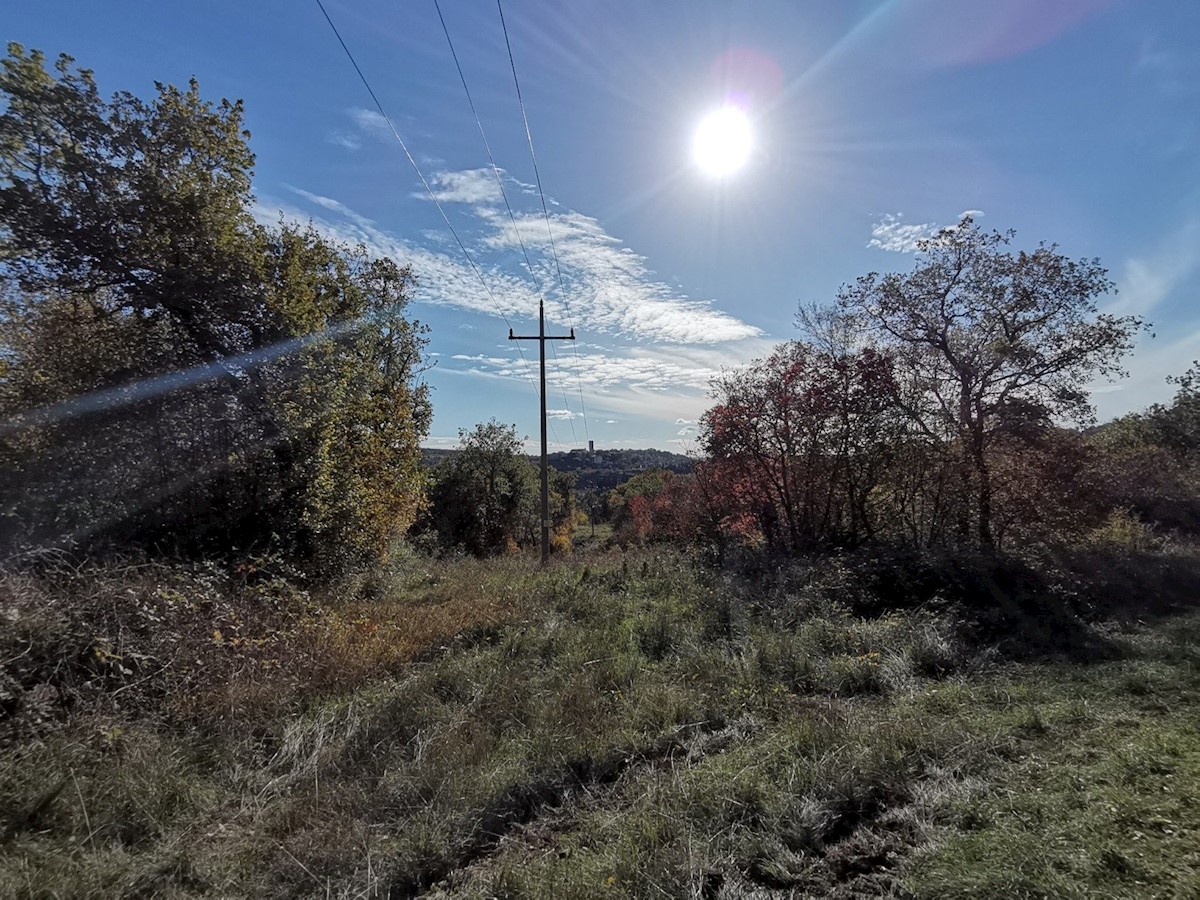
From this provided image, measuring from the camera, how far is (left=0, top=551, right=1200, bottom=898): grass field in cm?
268

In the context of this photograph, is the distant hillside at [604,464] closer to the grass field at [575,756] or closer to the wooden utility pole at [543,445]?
the wooden utility pole at [543,445]

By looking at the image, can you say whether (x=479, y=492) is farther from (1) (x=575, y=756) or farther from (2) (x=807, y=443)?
(1) (x=575, y=756)

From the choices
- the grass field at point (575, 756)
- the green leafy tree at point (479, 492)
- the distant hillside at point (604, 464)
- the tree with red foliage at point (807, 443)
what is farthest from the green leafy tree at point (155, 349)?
the distant hillside at point (604, 464)

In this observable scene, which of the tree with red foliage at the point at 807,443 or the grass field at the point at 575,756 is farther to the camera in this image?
the tree with red foliage at the point at 807,443

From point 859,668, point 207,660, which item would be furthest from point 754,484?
point 207,660

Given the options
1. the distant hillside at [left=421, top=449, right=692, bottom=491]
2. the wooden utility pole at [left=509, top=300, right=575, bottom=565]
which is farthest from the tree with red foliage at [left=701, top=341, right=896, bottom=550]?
the distant hillside at [left=421, top=449, right=692, bottom=491]

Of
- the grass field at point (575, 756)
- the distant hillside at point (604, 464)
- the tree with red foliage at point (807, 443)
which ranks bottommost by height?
the grass field at point (575, 756)

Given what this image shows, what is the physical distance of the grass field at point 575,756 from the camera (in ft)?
8.78

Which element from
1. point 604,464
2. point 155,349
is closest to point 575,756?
point 155,349

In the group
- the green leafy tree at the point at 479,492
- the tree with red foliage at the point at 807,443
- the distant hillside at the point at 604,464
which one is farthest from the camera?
the distant hillside at the point at 604,464

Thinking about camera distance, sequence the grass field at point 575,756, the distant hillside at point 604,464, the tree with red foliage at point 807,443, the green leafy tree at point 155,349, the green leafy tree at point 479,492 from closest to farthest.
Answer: the grass field at point 575,756 < the green leafy tree at point 155,349 < the tree with red foliage at point 807,443 < the green leafy tree at point 479,492 < the distant hillside at point 604,464

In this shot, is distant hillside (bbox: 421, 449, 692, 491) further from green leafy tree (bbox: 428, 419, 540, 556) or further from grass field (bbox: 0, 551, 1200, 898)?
grass field (bbox: 0, 551, 1200, 898)

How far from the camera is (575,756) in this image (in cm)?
411

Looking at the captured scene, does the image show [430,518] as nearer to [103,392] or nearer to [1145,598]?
[103,392]
